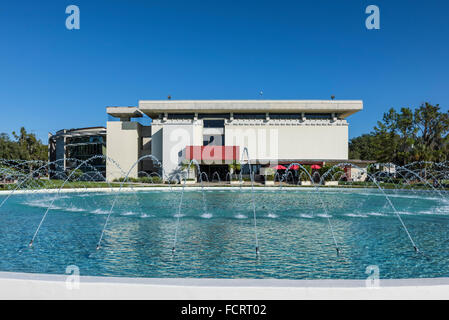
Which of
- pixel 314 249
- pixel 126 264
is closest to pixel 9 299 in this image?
pixel 126 264

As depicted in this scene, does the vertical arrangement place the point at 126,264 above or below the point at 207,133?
below

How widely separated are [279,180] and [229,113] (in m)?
11.3

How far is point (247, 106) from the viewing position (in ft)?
134

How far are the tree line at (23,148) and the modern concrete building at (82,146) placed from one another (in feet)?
16.7

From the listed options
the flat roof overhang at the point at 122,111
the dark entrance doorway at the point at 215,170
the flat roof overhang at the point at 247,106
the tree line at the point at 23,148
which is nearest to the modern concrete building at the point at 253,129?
the flat roof overhang at the point at 247,106

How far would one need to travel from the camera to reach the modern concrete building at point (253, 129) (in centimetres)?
4056

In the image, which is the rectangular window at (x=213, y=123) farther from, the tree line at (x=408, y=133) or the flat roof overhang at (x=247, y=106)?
the tree line at (x=408, y=133)

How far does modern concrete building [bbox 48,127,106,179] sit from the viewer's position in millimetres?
45438

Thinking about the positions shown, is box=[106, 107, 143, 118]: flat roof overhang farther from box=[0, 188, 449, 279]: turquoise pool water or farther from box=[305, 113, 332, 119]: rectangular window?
box=[0, 188, 449, 279]: turquoise pool water

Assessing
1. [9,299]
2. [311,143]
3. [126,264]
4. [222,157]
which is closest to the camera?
[9,299]

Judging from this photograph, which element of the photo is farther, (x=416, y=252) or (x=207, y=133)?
(x=207, y=133)

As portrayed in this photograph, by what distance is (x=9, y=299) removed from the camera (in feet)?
12.1

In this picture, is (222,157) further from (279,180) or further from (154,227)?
(154,227)
